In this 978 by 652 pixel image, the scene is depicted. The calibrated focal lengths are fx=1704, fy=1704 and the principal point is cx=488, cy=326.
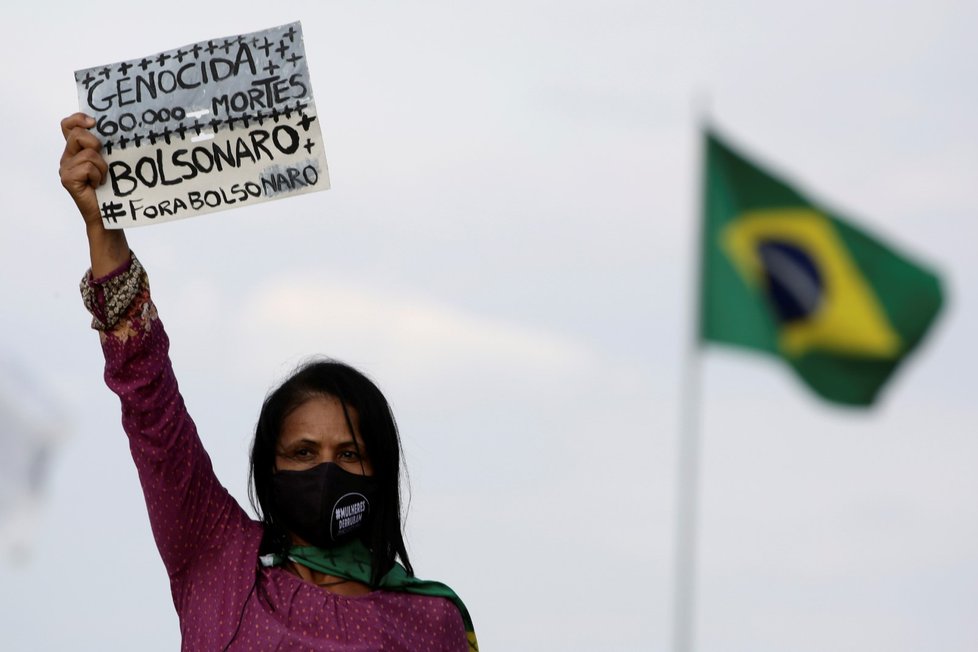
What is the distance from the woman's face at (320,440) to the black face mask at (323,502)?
5 centimetres

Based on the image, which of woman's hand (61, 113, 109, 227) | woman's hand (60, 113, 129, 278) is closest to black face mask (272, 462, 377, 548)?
woman's hand (60, 113, 129, 278)

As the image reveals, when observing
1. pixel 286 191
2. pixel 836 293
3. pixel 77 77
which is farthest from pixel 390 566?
pixel 836 293

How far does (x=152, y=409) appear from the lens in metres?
5.24

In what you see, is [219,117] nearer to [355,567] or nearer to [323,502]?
[323,502]

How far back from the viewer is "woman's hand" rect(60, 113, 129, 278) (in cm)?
532

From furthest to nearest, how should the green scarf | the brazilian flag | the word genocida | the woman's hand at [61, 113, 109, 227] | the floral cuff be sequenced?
the brazilian flag < the word genocida < the green scarf < the woman's hand at [61, 113, 109, 227] < the floral cuff

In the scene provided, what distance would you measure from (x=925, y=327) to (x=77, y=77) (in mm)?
3534

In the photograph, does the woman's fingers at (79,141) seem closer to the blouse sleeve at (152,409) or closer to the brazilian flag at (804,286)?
the blouse sleeve at (152,409)

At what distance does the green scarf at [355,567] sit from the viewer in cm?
551

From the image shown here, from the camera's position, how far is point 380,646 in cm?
531

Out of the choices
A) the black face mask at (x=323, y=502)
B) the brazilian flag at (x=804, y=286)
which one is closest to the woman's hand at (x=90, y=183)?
the black face mask at (x=323, y=502)

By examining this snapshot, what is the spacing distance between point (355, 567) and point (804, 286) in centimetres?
236

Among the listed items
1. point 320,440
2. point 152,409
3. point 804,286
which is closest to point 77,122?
point 152,409

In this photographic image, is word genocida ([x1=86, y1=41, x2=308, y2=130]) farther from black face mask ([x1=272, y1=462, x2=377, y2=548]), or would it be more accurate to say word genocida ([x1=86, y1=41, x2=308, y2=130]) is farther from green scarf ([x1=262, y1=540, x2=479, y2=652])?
green scarf ([x1=262, y1=540, x2=479, y2=652])
